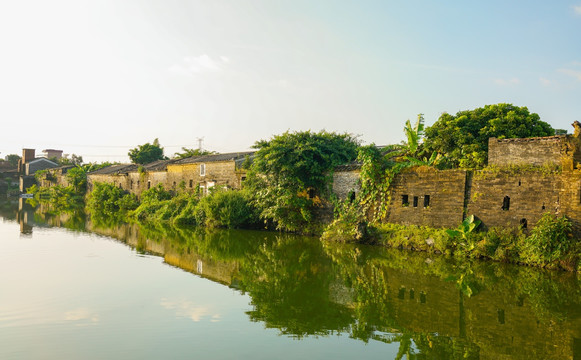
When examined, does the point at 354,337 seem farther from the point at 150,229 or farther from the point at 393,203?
the point at 150,229

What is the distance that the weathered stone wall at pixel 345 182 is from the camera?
69.6 ft

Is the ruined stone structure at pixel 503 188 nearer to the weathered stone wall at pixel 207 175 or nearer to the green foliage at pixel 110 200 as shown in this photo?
the weathered stone wall at pixel 207 175

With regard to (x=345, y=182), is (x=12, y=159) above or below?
above

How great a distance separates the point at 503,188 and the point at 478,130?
5166mm

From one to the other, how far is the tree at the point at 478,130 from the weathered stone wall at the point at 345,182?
14.0 ft

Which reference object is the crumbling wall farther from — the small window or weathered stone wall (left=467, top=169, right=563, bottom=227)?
the small window

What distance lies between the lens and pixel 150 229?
25297 millimetres

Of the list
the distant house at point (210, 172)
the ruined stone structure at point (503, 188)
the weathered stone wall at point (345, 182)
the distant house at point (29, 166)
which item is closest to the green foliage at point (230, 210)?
the distant house at point (210, 172)

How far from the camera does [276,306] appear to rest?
402 inches

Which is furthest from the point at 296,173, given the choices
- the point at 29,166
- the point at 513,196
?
the point at 29,166

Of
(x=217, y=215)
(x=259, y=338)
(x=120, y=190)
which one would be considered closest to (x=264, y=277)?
(x=259, y=338)

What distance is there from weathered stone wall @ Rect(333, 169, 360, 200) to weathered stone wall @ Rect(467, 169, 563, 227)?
554cm

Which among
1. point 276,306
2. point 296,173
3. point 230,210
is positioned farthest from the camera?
point 230,210

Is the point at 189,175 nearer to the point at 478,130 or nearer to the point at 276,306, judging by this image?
the point at 478,130
